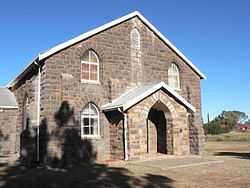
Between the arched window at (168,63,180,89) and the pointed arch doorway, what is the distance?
242cm

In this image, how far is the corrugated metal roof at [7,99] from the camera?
18.7 meters

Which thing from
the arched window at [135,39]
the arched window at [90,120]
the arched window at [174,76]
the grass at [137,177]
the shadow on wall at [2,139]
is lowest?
the grass at [137,177]

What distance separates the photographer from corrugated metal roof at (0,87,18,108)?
738 inches

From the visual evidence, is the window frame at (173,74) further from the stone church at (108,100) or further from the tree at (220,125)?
the tree at (220,125)

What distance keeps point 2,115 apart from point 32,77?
4.75 meters

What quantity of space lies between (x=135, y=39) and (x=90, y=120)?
19.5ft

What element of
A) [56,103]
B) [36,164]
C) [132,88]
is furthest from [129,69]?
[36,164]

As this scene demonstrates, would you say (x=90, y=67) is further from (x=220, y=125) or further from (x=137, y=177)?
(x=220, y=125)

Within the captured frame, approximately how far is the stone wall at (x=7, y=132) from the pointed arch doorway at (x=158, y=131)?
9.39 meters

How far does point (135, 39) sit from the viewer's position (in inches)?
664

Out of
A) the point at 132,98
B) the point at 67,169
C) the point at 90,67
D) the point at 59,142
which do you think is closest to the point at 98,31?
the point at 90,67

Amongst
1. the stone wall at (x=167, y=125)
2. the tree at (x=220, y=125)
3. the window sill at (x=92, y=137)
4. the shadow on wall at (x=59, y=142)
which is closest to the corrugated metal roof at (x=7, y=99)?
the shadow on wall at (x=59, y=142)

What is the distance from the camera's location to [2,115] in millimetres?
18406

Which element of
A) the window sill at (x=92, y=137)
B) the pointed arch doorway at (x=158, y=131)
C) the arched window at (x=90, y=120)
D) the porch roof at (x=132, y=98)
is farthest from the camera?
the pointed arch doorway at (x=158, y=131)
